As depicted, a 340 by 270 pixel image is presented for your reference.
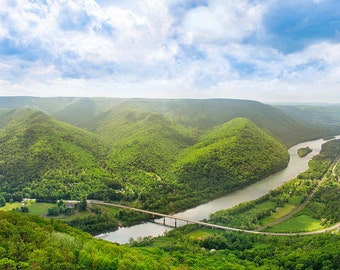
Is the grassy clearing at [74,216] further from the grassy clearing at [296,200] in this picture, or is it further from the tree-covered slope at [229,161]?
the grassy clearing at [296,200]

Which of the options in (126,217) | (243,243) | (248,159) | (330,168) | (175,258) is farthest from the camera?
(330,168)

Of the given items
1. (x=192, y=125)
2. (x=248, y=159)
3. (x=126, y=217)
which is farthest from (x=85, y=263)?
(x=192, y=125)

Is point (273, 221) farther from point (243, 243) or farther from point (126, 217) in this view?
point (126, 217)

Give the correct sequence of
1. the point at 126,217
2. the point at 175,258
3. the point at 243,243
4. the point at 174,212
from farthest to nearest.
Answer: the point at 174,212
the point at 126,217
the point at 243,243
the point at 175,258

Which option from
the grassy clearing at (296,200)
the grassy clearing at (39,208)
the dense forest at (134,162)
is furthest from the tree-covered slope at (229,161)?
the grassy clearing at (39,208)

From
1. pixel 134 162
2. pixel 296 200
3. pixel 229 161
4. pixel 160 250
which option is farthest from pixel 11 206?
pixel 296 200

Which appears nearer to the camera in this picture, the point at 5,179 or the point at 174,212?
the point at 174,212

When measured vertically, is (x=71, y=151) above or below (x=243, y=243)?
above

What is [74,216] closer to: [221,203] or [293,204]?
[221,203]
